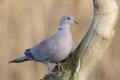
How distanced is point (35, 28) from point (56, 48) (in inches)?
90.9

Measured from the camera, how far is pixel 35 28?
5.55 m

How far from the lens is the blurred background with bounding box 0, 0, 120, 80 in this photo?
549 cm

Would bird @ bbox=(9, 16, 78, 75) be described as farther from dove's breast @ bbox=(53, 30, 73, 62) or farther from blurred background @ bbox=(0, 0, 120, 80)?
blurred background @ bbox=(0, 0, 120, 80)

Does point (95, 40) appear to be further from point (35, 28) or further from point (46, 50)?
point (35, 28)

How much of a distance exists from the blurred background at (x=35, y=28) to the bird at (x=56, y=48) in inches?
85.4

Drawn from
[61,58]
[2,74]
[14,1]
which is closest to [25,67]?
[2,74]

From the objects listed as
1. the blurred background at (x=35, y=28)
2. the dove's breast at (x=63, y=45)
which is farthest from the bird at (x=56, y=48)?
the blurred background at (x=35, y=28)

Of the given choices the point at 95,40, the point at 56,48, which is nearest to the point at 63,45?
the point at 56,48

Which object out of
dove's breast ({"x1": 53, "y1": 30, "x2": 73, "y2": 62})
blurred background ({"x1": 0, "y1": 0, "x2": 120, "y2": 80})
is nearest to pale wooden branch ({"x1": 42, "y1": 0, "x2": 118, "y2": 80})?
dove's breast ({"x1": 53, "y1": 30, "x2": 73, "y2": 62})

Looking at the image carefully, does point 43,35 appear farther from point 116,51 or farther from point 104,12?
point 104,12

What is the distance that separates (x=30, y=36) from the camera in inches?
219

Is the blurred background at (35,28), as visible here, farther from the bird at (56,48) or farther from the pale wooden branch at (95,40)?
the pale wooden branch at (95,40)

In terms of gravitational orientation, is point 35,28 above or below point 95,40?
below

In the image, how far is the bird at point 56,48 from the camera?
321 cm
